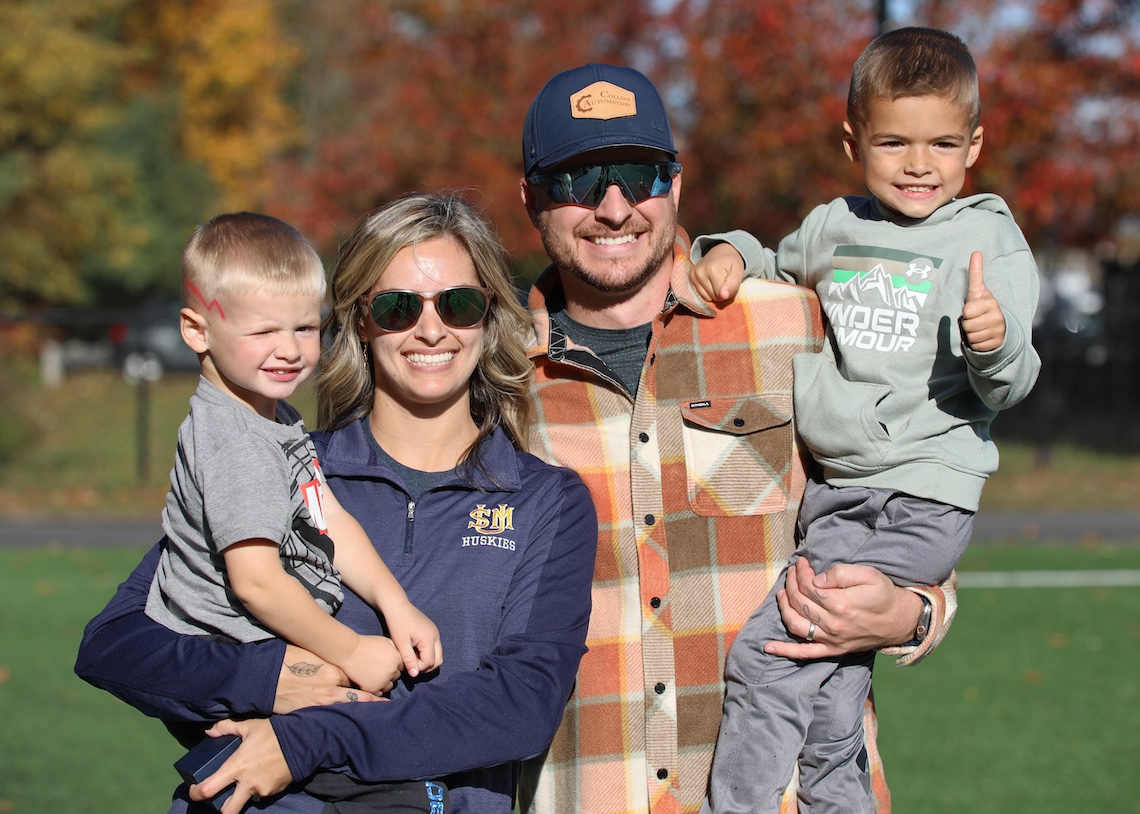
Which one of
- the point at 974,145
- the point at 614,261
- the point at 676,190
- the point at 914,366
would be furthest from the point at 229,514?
the point at 974,145

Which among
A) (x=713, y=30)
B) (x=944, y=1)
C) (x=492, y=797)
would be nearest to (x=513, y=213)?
(x=713, y=30)

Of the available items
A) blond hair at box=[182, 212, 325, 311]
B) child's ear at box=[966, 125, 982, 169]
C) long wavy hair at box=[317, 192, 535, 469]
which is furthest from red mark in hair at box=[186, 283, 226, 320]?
child's ear at box=[966, 125, 982, 169]

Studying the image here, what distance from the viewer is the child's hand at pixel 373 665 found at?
8.18ft

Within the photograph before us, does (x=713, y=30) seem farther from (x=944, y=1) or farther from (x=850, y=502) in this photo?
(x=850, y=502)

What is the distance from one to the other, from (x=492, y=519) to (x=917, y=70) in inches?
56.7

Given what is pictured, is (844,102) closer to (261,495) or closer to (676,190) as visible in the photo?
(676,190)

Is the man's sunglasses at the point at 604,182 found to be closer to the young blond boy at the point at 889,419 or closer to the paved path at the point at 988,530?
the young blond boy at the point at 889,419

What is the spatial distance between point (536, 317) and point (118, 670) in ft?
4.38

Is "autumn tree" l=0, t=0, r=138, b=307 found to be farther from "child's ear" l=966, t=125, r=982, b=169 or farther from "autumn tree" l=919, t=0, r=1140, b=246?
"child's ear" l=966, t=125, r=982, b=169

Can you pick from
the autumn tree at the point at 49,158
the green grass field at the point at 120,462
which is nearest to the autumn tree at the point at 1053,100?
the green grass field at the point at 120,462

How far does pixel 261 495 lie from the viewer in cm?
243

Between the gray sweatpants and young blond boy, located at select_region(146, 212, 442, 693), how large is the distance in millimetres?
759

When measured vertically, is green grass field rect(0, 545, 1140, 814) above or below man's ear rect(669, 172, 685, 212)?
below

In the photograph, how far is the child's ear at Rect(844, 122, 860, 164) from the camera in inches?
119
